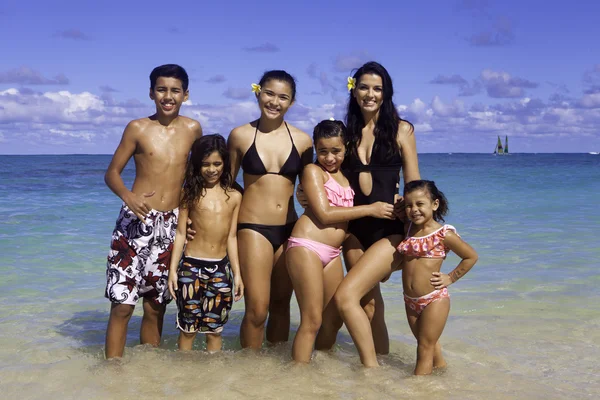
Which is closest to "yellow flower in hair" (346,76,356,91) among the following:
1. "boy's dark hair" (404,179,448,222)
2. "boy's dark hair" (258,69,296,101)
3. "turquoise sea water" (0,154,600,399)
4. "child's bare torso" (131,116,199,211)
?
"boy's dark hair" (258,69,296,101)

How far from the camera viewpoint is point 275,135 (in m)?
4.80

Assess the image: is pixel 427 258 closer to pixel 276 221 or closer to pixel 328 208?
pixel 328 208

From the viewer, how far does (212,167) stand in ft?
15.3

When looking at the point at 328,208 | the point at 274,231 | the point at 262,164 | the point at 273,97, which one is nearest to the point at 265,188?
the point at 262,164

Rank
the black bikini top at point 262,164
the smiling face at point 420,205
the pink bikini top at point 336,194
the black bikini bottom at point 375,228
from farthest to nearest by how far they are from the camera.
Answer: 1. the black bikini top at point 262,164
2. the black bikini bottom at point 375,228
3. the pink bikini top at point 336,194
4. the smiling face at point 420,205

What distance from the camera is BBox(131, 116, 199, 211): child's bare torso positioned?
4695mm

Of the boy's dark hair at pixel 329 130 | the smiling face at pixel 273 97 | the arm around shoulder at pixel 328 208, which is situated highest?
the smiling face at pixel 273 97

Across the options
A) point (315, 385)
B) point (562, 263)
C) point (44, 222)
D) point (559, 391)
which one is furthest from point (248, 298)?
point (44, 222)

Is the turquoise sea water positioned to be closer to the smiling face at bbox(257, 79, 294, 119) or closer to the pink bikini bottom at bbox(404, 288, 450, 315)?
the pink bikini bottom at bbox(404, 288, 450, 315)

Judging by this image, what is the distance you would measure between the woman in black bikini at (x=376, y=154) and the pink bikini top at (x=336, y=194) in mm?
101

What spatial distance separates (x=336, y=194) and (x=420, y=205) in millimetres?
638

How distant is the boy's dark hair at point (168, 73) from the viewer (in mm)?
4648

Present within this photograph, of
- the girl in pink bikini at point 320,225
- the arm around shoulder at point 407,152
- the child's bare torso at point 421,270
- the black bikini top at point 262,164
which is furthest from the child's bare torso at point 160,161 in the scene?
the child's bare torso at point 421,270

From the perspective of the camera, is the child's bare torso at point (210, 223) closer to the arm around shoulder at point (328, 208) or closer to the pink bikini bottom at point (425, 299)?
the arm around shoulder at point (328, 208)
